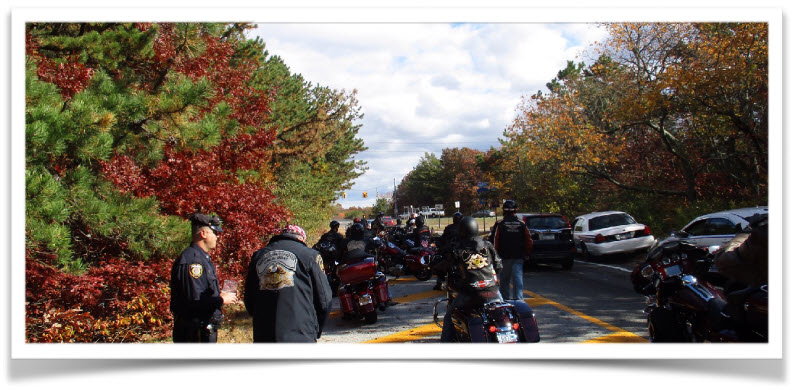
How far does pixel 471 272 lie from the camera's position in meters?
5.11

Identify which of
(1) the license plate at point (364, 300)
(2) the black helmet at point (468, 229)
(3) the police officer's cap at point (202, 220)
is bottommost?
(1) the license plate at point (364, 300)

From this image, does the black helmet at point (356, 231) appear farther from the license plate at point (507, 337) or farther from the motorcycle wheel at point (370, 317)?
the license plate at point (507, 337)

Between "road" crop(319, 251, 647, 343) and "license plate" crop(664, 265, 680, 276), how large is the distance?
68.9 inches

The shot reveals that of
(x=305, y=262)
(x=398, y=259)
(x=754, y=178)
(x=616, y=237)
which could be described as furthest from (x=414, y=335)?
(x=754, y=178)

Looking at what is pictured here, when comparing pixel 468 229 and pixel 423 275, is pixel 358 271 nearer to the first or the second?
pixel 468 229

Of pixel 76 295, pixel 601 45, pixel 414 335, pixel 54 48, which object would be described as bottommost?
pixel 414 335

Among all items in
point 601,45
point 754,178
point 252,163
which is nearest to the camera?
point 252,163

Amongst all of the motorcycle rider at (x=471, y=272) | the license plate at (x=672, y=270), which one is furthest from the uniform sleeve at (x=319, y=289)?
the license plate at (x=672, y=270)

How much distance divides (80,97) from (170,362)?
9.25 ft

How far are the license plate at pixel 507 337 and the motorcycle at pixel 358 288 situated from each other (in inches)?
139

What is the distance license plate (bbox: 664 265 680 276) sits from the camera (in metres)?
4.98

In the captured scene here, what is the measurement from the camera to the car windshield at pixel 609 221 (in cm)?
1469

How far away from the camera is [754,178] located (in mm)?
15367

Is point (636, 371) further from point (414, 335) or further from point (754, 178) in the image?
point (754, 178)
